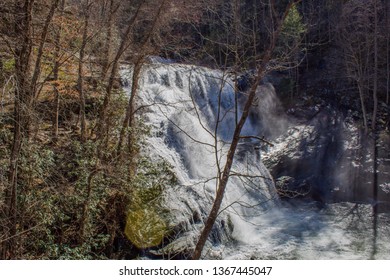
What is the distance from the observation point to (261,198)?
40.4 ft

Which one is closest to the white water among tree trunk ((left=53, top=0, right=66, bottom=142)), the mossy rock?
the mossy rock

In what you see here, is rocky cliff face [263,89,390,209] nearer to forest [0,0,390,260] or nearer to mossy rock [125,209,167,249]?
forest [0,0,390,260]

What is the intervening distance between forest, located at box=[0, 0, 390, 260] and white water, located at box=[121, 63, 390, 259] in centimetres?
5

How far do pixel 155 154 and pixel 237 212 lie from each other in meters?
2.68

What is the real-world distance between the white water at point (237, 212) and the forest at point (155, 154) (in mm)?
50

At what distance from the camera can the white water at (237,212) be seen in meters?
8.59

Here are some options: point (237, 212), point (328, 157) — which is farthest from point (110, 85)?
point (328, 157)

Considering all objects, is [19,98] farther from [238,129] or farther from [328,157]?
[328,157]

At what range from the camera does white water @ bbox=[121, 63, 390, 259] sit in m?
8.59

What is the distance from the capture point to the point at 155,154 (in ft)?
31.5

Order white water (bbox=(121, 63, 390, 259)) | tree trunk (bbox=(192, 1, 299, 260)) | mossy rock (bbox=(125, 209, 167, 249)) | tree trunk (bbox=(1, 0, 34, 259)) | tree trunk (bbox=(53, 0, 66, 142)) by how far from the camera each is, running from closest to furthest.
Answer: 1. tree trunk (bbox=(192, 1, 299, 260))
2. tree trunk (bbox=(1, 0, 34, 259))
3. tree trunk (bbox=(53, 0, 66, 142))
4. mossy rock (bbox=(125, 209, 167, 249))
5. white water (bbox=(121, 63, 390, 259))

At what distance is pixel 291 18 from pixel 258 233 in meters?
16.1

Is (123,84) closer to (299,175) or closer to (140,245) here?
(140,245)
